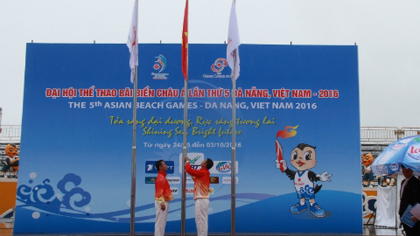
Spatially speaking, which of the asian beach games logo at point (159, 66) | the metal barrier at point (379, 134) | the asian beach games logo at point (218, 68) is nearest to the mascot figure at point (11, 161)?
the asian beach games logo at point (159, 66)

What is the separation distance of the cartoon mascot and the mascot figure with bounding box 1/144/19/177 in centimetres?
882

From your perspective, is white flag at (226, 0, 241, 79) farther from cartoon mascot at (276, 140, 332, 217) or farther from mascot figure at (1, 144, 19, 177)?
mascot figure at (1, 144, 19, 177)

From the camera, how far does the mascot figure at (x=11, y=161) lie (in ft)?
49.7

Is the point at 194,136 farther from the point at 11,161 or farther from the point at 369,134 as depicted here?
the point at 369,134

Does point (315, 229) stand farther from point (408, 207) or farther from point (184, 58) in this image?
point (184, 58)

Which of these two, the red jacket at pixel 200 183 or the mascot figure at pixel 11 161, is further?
the mascot figure at pixel 11 161

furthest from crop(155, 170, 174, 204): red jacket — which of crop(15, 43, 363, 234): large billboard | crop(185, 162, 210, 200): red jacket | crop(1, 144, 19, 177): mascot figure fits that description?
crop(1, 144, 19, 177): mascot figure

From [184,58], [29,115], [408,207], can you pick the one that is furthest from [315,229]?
[29,115]

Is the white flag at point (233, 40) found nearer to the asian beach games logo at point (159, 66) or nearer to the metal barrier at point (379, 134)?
the asian beach games logo at point (159, 66)

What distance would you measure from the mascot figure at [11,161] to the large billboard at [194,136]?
4.79m

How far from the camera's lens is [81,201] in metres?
10.7

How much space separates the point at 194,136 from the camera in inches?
422

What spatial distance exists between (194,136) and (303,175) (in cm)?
255

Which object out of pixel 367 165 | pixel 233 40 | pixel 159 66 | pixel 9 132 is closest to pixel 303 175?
pixel 233 40
